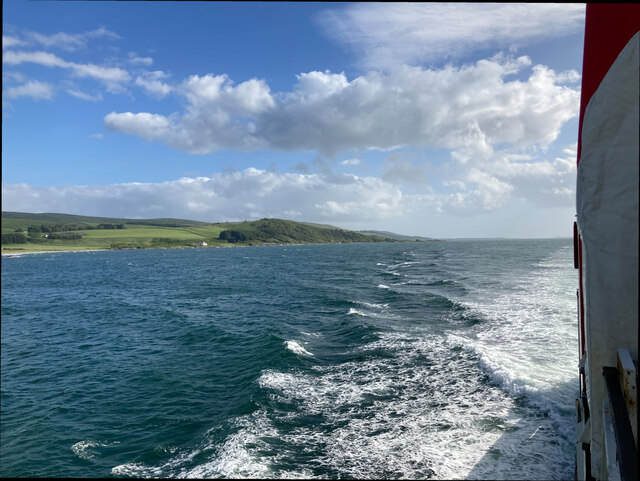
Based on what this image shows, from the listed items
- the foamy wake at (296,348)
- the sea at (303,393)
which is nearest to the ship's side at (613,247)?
the sea at (303,393)

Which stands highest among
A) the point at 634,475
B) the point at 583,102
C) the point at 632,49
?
the point at 583,102

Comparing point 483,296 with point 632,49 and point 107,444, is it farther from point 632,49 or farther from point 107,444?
point 632,49

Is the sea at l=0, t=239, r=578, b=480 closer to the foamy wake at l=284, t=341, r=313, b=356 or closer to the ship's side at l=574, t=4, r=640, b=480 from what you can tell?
the foamy wake at l=284, t=341, r=313, b=356

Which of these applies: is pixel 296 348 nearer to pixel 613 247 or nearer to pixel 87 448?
pixel 87 448

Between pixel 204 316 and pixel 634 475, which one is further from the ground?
pixel 634 475

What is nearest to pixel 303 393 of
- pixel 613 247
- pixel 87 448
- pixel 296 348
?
pixel 296 348

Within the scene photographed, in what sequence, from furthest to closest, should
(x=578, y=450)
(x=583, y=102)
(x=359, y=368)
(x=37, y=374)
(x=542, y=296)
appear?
(x=542, y=296) < (x=37, y=374) < (x=359, y=368) < (x=578, y=450) < (x=583, y=102)

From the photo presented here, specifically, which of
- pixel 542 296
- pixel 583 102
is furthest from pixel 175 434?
pixel 542 296
